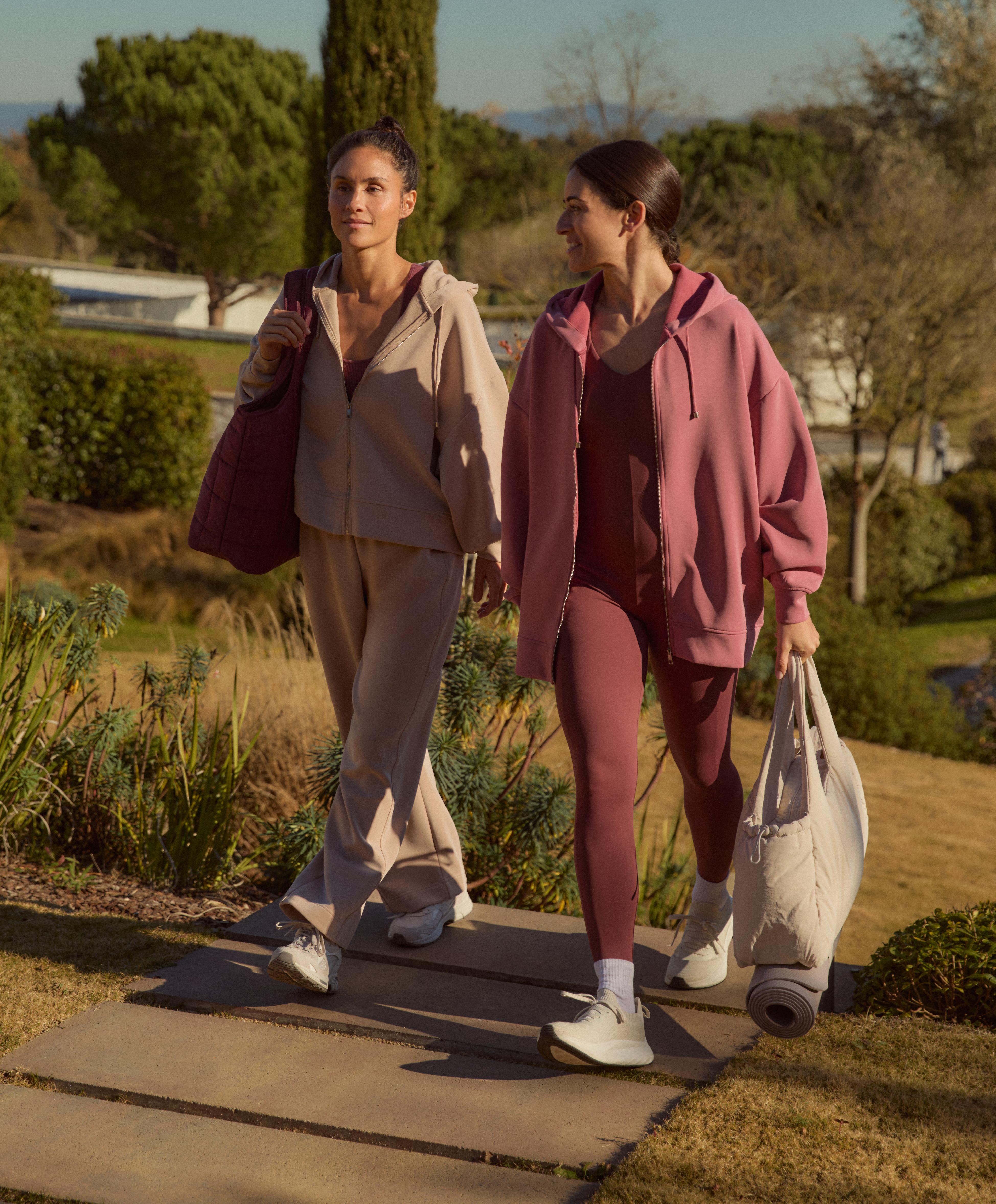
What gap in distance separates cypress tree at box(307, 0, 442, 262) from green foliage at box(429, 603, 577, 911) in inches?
233

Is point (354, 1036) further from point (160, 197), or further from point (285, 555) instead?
point (160, 197)

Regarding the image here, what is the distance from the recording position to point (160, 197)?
34.5 meters

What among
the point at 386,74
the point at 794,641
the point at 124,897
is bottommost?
the point at 124,897

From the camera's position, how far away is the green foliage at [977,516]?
20781mm

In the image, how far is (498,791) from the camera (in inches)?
167

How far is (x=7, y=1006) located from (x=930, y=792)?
25.3ft

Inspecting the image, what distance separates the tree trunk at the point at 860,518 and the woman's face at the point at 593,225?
15613mm

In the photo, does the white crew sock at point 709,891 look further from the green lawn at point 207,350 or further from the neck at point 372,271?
the green lawn at point 207,350

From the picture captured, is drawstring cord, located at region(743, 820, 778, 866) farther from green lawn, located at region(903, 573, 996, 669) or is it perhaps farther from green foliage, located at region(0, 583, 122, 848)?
green lawn, located at region(903, 573, 996, 669)

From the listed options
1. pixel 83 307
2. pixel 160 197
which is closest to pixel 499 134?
pixel 160 197

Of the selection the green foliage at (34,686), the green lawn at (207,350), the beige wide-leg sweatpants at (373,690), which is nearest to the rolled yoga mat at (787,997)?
the beige wide-leg sweatpants at (373,690)

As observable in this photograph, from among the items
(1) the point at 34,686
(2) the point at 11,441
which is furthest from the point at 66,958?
(2) the point at 11,441

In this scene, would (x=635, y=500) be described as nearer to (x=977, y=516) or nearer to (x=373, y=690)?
(x=373, y=690)

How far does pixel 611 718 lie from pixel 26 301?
13572mm
